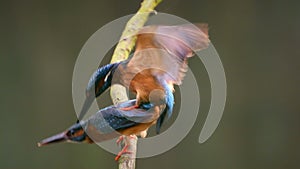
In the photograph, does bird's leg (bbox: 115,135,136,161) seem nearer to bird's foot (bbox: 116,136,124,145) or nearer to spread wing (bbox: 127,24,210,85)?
bird's foot (bbox: 116,136,124,145)

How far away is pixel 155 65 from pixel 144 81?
2.0 inches

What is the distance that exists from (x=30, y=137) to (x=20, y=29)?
386 millimetres

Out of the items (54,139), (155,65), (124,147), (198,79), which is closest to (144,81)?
(155,65)

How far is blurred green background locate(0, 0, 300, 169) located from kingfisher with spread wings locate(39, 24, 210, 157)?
80cm

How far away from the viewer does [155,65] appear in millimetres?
1000

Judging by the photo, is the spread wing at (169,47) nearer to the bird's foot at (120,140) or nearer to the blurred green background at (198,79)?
the bird's foot at (120,140)

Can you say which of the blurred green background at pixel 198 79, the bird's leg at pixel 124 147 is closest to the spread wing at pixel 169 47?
the bird's leg at pixel 124 147

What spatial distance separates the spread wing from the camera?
914 millimetres

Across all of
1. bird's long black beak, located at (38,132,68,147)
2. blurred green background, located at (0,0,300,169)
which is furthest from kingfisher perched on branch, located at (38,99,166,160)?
blurred green background, located at (0,0,300,169)

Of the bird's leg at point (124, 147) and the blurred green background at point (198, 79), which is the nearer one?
the bird's leg at point (124, 147)

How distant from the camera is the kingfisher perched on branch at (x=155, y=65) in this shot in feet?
3.01

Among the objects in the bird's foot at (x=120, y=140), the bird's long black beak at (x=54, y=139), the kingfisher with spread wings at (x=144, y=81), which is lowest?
the bird's long black beak at (x=54, y=139)

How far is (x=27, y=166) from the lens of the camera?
1894 mm

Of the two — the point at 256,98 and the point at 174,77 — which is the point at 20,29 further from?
the point at 174,77
